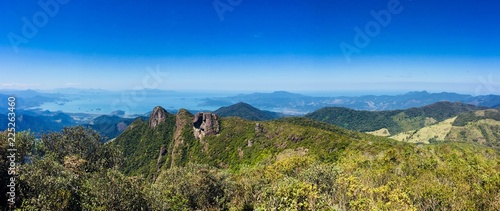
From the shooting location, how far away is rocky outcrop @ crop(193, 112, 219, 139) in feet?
577

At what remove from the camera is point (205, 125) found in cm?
17688

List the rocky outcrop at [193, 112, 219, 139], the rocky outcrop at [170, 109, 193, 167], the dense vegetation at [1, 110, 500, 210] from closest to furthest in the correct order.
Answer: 1. the dense vegetation at [1, 110, 500, 210]
2. the rocky outcrop at [170, 109, 193, 167]
3. the rocky outcrop at [193, 112, 219, 139]

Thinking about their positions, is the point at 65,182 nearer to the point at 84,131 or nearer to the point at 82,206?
the point at 82,206

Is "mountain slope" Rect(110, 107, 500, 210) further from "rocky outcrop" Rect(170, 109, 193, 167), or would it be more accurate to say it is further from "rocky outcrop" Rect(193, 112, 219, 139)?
"rocky outcrop" Rect(170, 109, 193, 167)

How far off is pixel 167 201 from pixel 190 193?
258 inches

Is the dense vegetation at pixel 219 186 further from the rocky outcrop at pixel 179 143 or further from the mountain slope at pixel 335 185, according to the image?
the rocky outcrop at pixel 179 143

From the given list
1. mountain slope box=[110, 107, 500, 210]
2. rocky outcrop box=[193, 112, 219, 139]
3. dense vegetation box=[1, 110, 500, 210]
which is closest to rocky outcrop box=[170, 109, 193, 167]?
rocky outcrop box=[193, 112, 219, 139]

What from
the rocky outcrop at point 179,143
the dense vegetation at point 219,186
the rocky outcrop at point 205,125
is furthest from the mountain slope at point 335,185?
the rocky outcrop at point 179,143

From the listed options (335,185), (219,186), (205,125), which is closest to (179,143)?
(205,125)

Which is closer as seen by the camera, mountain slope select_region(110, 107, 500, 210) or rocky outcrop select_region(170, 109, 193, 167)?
mountain slope select_region(110, 107, 500, 210)

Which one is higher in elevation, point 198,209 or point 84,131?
point 84,131

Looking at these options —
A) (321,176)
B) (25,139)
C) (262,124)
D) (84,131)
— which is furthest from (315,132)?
(25,139)

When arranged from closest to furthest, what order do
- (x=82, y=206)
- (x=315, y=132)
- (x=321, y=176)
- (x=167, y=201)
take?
(x=82, y=206)
(x=167, y=201)
(x=321, y=176)
(x=315, y=132)

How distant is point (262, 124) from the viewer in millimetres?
167000
